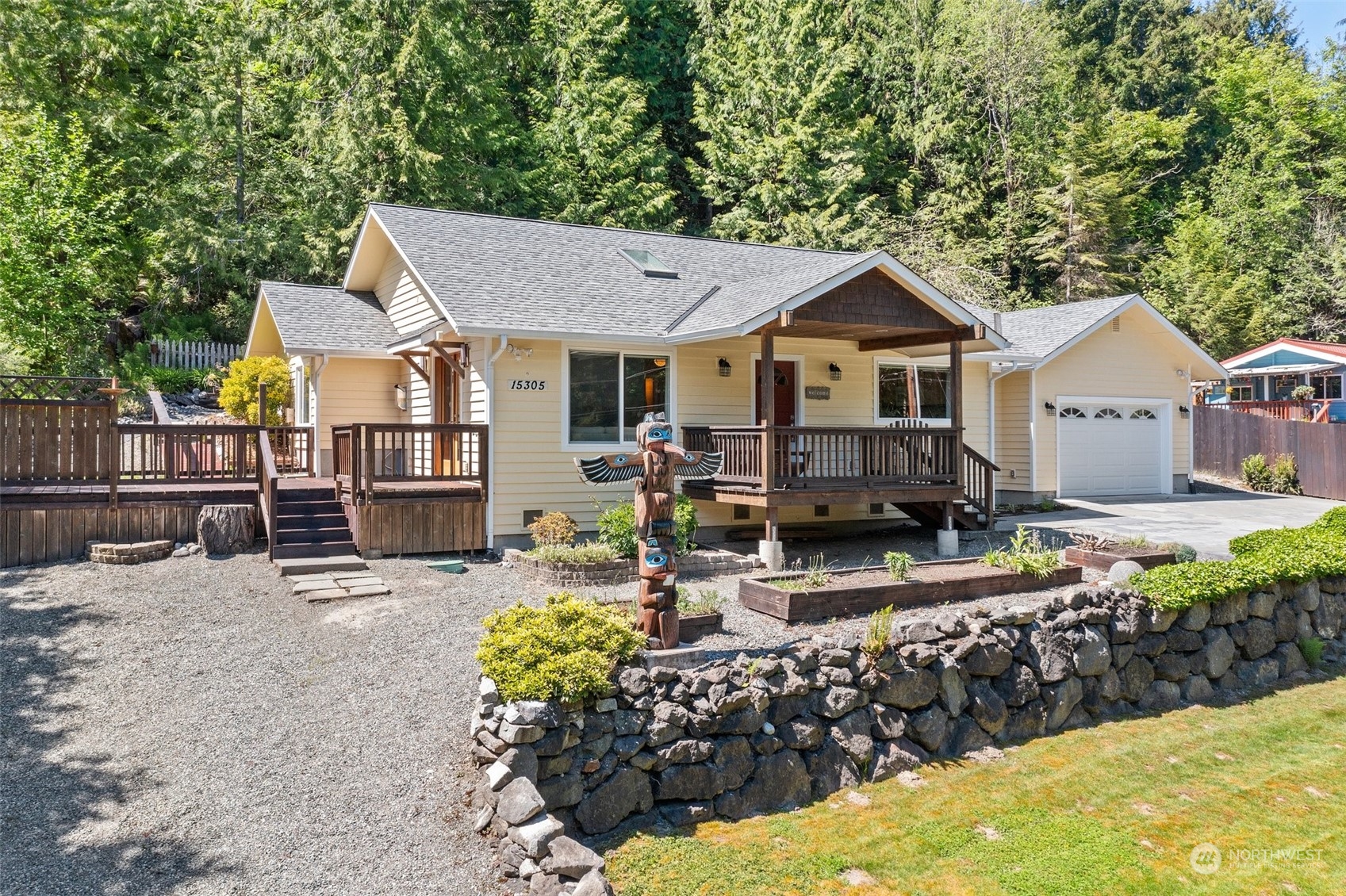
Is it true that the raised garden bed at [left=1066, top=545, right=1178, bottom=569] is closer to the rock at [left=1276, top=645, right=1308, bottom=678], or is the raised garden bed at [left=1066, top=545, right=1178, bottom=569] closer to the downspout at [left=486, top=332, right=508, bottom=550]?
the rock at [left=1276, top=645, right=1308, bottom=678]

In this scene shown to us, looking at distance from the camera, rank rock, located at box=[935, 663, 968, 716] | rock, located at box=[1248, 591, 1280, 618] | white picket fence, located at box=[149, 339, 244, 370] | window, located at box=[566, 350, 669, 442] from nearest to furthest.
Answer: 1. rock, located at box=[935, 663, 968, 716]
2. rock, located at box=[1248, 591, 1280, 618]
3. window, located at box=[566, 350, 669, 442]
4. white picket fence, located at box=[149, 339, 244, 370]

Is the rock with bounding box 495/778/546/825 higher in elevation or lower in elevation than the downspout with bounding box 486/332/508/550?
lower

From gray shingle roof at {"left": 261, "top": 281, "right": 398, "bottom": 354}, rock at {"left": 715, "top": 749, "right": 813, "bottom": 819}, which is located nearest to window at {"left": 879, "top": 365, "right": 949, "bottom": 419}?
gray shingle roof at {"left": 261, "top": 281, "right": 398, "bottom": 354}

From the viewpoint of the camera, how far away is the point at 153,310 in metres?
Answer: 24.1

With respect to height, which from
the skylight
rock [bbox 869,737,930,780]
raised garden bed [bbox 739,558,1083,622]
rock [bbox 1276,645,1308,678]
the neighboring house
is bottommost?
rock [bbox 869,737,930,780]

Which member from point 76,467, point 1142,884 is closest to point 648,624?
point 1142,884

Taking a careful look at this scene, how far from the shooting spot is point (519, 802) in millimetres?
5082

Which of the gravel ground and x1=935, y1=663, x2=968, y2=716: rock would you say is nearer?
the gravel ground

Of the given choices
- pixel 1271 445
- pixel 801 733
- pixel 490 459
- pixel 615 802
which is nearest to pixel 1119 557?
pixel 801 733

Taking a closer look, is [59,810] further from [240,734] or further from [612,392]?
[612,392]

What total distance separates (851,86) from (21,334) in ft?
88.3

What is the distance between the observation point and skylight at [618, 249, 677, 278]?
1431 cm

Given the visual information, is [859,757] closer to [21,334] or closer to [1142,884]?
[1142,884]

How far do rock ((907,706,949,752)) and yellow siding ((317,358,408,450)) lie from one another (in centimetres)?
1036
